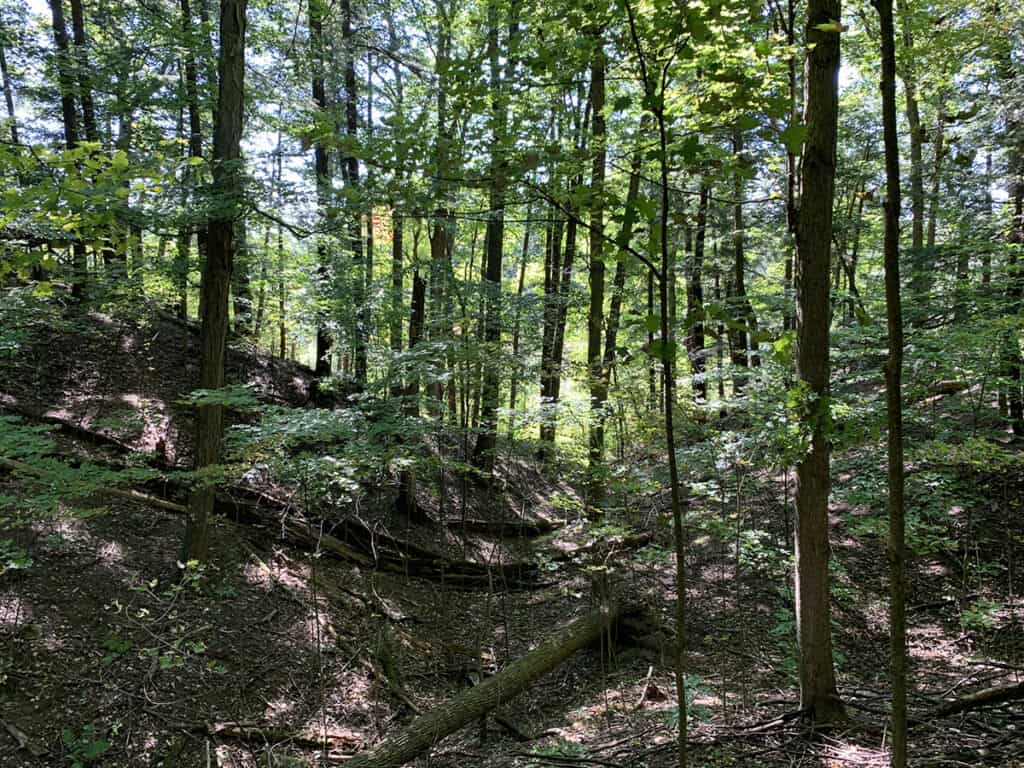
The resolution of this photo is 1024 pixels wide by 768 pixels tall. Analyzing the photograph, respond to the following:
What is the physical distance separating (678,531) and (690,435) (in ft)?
18.5

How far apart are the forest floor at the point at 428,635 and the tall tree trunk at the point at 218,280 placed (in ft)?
2.44

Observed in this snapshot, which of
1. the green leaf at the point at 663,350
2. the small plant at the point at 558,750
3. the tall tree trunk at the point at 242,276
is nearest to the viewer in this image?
the green leaf at the point at 663,350

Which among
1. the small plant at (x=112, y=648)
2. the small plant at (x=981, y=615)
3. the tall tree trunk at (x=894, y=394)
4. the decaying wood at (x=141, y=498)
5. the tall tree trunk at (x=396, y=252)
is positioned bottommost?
the small plant at (x=112, y=648)

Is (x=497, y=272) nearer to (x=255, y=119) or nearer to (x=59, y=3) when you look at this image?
(x=255, y=119)

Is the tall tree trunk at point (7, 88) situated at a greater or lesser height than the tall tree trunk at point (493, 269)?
greater

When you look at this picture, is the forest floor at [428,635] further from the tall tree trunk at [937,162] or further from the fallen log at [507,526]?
the tall tree trunk at [937,162]

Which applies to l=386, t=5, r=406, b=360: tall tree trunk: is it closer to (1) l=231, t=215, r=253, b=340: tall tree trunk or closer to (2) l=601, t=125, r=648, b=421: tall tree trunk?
(2) l=601, t=125, r=648, b=421: tall tree trunk

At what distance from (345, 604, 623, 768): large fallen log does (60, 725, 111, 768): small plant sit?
224 centimetres

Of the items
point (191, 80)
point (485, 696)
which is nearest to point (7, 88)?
point (191, 80)

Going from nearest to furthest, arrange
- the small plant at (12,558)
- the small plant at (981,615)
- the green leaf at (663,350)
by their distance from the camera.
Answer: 1. the green leaf at (663,350)
2. the small plant at (12,558)
3. the small plant at (981,615)

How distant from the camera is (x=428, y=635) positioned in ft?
26.8

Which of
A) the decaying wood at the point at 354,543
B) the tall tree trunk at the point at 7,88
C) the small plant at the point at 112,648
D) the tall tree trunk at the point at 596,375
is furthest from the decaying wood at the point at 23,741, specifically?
the tall tree trunk at the point at 7,88

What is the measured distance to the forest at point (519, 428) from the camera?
330 cm

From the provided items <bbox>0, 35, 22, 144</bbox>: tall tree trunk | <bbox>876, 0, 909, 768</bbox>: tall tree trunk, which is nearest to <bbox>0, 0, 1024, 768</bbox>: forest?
<bbox>876, 0, 909, 768</bbox>: tall tree trunk
